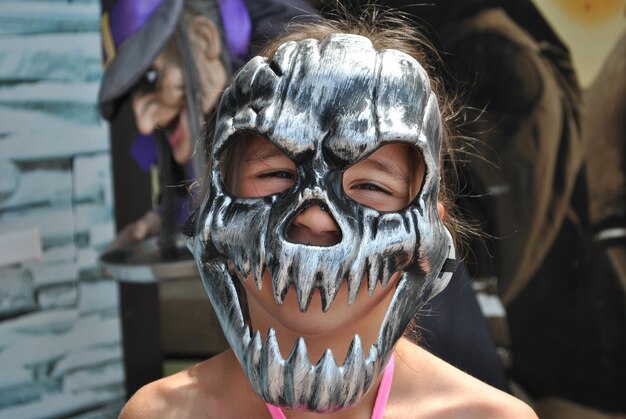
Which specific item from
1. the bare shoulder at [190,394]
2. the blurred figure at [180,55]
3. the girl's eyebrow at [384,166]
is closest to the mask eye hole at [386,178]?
the girl's eyebrow at [384,166]

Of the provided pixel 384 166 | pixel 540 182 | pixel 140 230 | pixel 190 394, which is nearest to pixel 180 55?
pixel 140 230

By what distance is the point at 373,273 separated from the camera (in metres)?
1.28

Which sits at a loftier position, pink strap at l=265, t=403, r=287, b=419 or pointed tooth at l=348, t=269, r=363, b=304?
pointed tooth at l=348, t=269, r=363, b=304

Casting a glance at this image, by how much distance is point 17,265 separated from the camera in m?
2.80

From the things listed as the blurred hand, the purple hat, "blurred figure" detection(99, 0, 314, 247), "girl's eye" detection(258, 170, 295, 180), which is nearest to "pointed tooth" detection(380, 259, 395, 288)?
"girl's eye" detection(258, 170, 295, 180)

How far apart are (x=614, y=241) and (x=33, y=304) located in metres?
1.84

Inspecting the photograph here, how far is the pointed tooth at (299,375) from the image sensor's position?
1.26 m

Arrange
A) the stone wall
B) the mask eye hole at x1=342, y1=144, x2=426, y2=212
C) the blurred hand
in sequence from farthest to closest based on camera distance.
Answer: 1. the blurred hand
2. the stone wall
3. the mask eye hole at x1=342, y1=144, x2=426, y2=212

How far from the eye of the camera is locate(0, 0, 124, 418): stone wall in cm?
280

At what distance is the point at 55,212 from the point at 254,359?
1800 millimetres

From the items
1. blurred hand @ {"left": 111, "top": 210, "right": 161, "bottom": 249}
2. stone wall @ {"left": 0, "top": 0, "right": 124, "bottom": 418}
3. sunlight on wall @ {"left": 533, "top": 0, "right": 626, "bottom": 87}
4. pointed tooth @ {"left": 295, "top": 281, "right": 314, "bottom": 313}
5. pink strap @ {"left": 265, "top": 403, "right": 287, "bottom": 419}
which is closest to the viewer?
pointed tooth @ {"left": 295, "top": 281, "right": 314, "bottom": 313}

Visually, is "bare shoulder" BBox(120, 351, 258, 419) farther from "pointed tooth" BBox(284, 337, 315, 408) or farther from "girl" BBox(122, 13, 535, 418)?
"pointed tooth" BBox(284, 337, 315, 408)

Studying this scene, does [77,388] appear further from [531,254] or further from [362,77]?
[362,77]

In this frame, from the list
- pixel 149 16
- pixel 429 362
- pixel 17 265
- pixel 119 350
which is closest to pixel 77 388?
pixel 119 350
